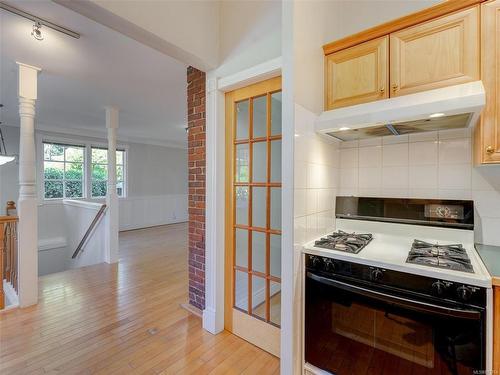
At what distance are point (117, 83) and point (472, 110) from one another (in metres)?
3.56

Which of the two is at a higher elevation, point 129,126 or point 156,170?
point 129,126

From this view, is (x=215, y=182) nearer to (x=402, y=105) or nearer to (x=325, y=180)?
(x=325, y=180)

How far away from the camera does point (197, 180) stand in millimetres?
2381

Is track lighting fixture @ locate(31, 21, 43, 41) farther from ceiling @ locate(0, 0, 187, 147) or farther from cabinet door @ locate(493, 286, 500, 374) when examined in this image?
cabinet door @ locate(493, 286, 500, 374)

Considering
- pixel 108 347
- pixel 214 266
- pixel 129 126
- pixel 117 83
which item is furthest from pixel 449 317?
pixel 129 126

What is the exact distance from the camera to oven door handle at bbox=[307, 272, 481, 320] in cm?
110

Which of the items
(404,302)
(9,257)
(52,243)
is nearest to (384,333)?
(404,302)

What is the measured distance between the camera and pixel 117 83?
3264 millimetres

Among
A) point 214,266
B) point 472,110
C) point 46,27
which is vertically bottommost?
point 214,266

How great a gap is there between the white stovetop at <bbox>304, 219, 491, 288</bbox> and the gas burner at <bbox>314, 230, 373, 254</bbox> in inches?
1.4

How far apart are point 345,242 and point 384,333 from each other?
52 cm

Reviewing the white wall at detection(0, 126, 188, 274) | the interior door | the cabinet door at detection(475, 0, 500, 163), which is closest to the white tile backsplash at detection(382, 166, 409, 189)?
the cabinet door at detection(475, 0, 500, 163)

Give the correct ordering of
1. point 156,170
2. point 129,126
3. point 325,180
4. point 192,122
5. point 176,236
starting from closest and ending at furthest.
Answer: point 325,180, point 192,122, point 129,126, point 176,236, point 156,170

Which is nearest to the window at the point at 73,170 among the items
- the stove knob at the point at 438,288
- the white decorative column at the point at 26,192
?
the white decorative column at the point at 26,192
